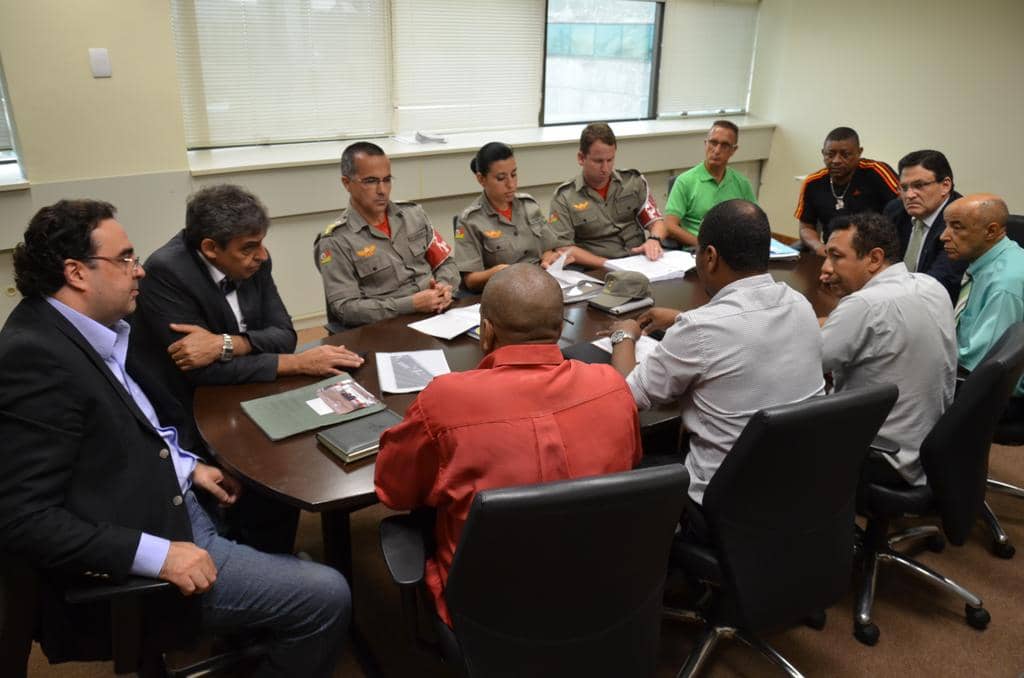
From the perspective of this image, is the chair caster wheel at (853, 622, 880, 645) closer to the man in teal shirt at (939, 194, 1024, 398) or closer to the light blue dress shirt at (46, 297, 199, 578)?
the man in teal shirt at (939, 194, 1024, 398)

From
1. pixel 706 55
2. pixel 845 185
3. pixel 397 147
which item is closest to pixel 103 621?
pixel 397 147

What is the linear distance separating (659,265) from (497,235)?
0.72m

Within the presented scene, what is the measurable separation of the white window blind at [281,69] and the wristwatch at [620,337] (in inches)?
121

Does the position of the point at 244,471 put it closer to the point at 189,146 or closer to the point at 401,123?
the point at 189,146

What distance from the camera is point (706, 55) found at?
6.07 metres

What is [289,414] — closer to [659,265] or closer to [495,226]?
→ [495,226]

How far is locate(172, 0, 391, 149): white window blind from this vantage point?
4035mm

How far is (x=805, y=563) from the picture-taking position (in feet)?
5.69

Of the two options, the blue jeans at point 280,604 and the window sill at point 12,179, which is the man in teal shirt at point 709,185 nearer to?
the blue jeans at point 280,604

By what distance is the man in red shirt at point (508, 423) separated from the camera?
1348 millimetres

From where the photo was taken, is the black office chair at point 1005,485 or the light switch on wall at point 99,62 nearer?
the black office chair at point 1005,485

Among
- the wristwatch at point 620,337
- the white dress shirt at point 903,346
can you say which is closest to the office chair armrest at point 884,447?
the white dress shirt at point 903,346

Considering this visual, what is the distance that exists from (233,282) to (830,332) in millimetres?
1744

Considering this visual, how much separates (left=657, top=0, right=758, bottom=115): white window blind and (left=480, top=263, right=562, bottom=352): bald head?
16.5ft
